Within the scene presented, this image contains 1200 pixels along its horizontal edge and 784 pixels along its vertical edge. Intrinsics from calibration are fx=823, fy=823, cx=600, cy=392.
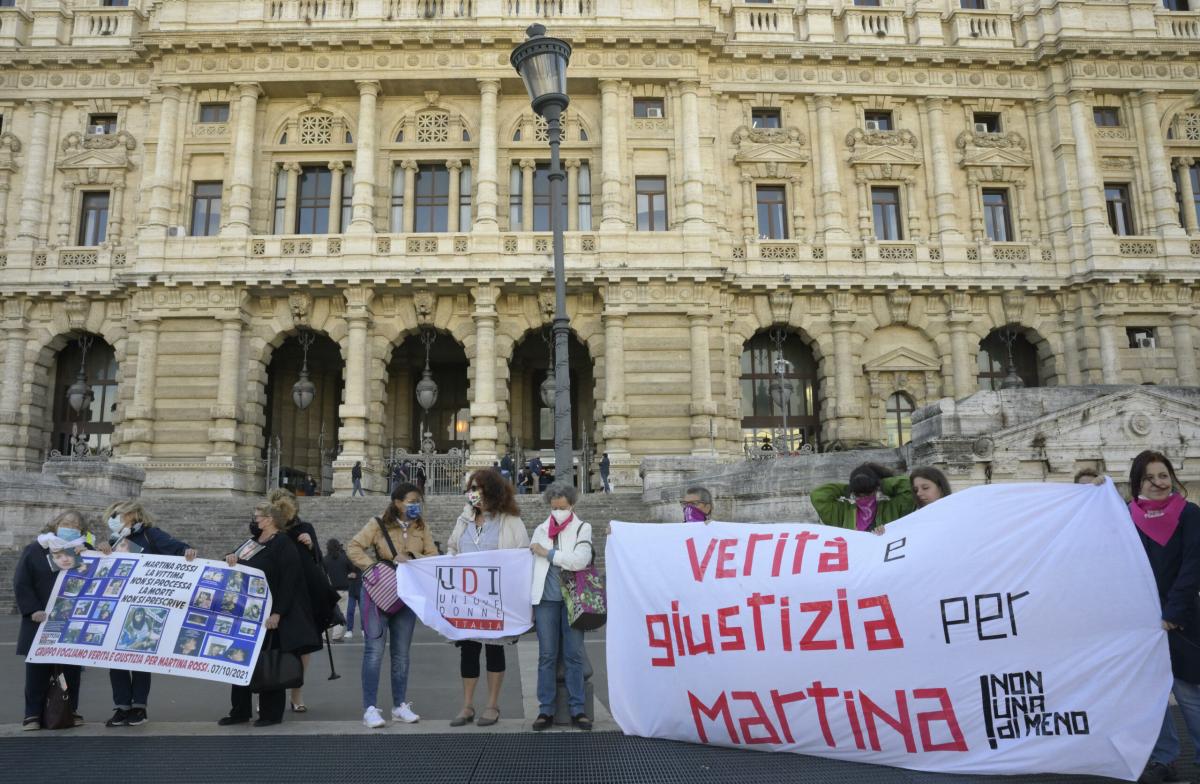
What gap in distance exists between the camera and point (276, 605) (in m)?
6.72

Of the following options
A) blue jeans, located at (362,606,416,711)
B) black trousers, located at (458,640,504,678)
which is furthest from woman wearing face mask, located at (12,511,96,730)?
black trousers, located at (458,640,504,678)

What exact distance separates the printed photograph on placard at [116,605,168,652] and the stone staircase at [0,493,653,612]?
436 inches

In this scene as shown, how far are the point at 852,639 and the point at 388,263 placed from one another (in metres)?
22.2

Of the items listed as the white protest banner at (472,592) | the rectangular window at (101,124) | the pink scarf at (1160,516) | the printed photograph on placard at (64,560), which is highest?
the rectangular window at (101,124)

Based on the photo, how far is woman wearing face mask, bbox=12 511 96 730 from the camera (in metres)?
6.57

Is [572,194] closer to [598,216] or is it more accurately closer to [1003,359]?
[598,216]

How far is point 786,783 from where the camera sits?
504 centimetres

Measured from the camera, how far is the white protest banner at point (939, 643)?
504cm

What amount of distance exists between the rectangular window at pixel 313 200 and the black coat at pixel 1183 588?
25739 mm

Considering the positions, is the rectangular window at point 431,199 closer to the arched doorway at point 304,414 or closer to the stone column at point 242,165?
the stone column at point 242,165

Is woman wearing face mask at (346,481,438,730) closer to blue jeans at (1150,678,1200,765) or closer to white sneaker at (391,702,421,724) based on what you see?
white sneaker at (391,702,421,724)

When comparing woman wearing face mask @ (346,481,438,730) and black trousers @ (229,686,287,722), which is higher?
woman wearing face mask @ (346,481,438,730)

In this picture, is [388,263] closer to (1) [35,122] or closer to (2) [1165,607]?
(1) [35,122]

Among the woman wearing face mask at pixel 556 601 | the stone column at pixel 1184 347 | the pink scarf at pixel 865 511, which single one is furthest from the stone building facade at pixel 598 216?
the pink scarf at pixel 865 511
